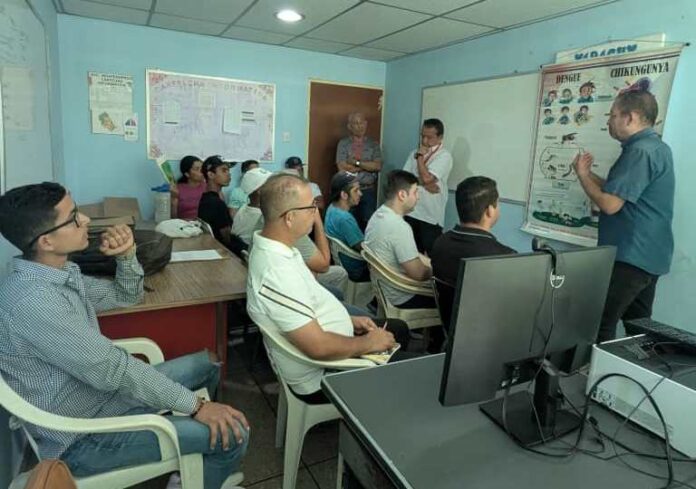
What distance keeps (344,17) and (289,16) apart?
0.44m

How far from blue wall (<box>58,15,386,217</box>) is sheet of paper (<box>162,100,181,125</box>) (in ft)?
0.66

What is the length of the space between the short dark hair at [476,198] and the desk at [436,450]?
3.46 ft

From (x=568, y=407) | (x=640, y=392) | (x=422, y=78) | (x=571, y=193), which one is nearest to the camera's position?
(x=640, y=392)

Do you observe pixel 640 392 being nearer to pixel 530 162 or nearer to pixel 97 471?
pixel 97 471

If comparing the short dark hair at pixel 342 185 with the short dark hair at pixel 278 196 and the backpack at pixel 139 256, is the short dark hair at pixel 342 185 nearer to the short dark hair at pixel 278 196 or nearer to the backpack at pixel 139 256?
the backpack at pixel 139 256

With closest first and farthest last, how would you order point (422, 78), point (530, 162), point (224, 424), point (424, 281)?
point (224, 424) → point (424, 281) → point (530, 162) → point (422, 78)

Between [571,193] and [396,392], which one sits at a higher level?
[571,193]

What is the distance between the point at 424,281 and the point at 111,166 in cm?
326

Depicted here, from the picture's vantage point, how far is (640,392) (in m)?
0.99

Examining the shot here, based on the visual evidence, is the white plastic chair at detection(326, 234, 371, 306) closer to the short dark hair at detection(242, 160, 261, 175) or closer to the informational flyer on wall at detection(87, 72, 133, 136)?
the short dark hair at detection(242, 160, 261, 175)

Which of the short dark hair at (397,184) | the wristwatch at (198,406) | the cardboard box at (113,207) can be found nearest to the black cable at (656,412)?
the wristwatch at (198,406)

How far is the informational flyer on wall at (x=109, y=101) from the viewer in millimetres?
3887

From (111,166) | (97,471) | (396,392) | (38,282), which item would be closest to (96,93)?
(111,166)

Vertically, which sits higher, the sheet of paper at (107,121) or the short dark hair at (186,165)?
the sheet of paper at (107,121)
